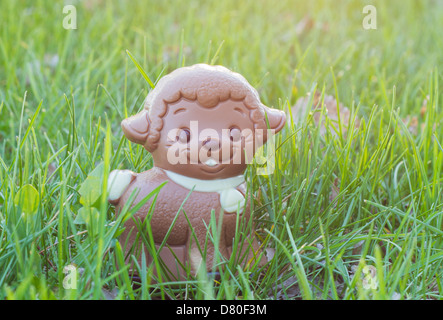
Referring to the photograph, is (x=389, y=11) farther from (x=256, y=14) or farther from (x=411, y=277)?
(x=411, y=277)

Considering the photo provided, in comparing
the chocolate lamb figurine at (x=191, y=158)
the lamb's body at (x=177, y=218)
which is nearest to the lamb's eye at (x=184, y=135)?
the chocolate lamb figurine at (x=191, y=158)

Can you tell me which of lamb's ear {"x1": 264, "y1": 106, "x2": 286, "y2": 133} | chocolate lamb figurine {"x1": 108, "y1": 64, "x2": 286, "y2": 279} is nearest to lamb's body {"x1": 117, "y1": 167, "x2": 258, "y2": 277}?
chocolate lamb figurine {"x1": 108, "y1": 64, "x2": 286, "y2": 279}

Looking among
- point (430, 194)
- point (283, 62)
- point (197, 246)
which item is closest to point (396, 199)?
point (430, 194)

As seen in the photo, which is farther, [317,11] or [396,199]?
[317,11]

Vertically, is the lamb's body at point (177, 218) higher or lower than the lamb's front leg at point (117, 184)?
lower

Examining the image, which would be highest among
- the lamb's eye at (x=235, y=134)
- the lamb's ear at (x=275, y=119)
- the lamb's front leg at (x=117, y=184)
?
the lamb's ear at (x=275, y=119)

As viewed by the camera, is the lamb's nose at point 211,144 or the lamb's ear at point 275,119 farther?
the lamb's ear at point 275,119

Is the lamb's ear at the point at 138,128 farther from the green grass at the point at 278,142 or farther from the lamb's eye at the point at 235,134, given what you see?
the lamb's eye at the point at 235,134
